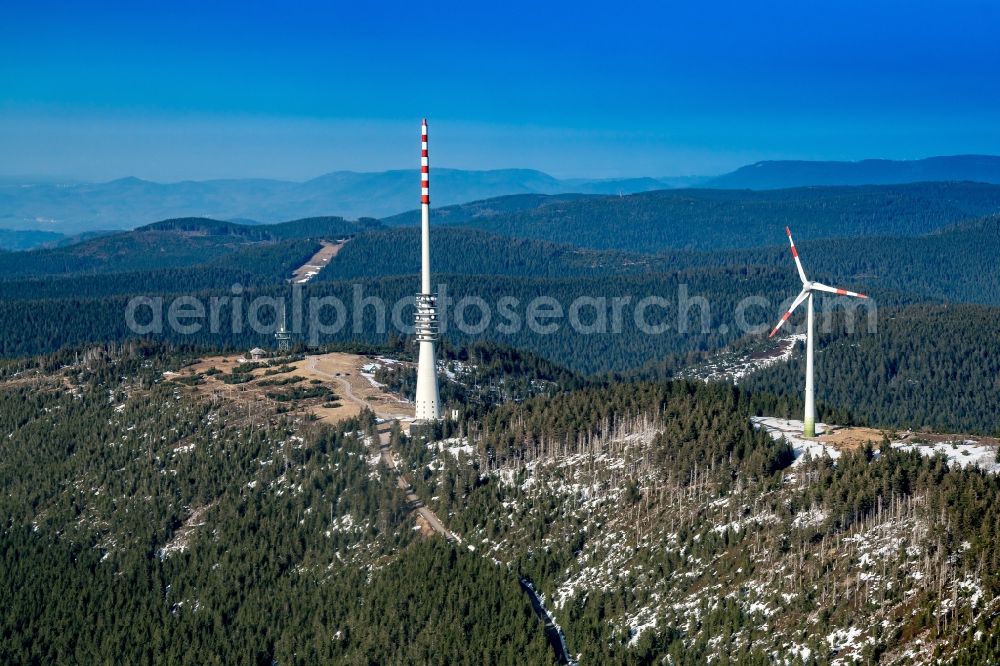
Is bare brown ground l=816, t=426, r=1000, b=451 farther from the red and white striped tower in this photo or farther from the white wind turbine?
the red and white striped tower

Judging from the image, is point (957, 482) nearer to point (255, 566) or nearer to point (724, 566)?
point (724, 566)

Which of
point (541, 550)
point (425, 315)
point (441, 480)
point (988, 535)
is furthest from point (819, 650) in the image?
point (425, 315)

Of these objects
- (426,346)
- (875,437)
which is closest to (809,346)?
(875,437)

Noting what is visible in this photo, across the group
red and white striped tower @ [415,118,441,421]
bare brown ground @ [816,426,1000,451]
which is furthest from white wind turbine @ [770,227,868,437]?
red and white striped tower @ [415,118,441,421]

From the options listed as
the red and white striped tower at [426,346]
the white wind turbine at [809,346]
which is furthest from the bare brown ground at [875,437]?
the red and white striped tower at [426,346]

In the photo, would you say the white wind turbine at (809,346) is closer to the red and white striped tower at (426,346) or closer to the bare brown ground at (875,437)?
the bare brown ground at (875,437)

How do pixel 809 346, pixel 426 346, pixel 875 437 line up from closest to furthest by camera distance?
1. pixel 809 346
2. pixel 875 437
3. pixel 426 346

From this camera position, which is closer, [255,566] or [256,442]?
[255,566]

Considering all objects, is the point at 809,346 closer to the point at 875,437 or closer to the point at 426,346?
the point at 875,437

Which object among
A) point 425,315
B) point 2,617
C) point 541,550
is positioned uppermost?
point 425,315

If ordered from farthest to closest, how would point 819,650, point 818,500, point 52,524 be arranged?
point 52,524 → point 818,500 → point 819,650

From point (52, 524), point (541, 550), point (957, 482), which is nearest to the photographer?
point (957, 482)
